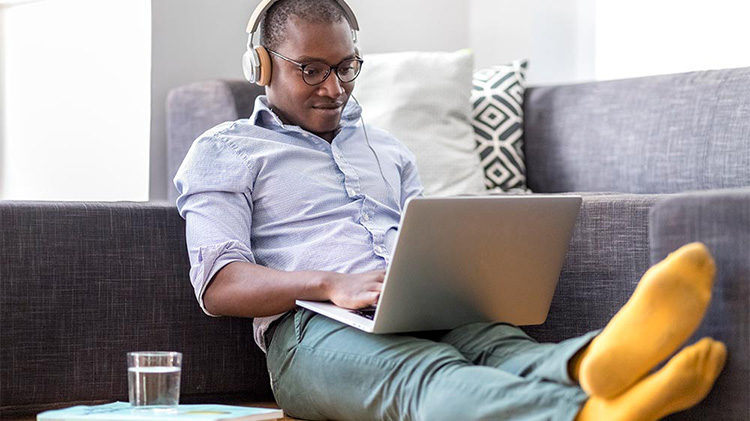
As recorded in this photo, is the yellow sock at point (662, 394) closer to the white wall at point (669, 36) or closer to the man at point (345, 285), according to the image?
the man at point (345, 285)

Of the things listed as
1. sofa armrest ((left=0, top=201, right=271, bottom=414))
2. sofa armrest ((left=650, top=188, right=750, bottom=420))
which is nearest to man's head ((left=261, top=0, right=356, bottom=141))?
sofa armrest ((left=0, top=201, right=271, bottom=414))

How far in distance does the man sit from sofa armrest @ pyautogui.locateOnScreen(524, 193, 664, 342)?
0.75 feet

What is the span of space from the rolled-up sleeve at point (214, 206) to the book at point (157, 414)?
9.3 inches

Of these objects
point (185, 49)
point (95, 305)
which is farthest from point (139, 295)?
point (185, 49)

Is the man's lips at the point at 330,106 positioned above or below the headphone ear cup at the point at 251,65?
below

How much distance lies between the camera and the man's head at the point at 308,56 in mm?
1810

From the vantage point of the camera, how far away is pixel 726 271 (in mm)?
1319

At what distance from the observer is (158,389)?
1485 mm

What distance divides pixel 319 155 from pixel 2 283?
0.55m

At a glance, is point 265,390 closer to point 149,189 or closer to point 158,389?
point 158,389

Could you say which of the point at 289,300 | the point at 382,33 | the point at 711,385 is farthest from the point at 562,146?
the point at 711,385

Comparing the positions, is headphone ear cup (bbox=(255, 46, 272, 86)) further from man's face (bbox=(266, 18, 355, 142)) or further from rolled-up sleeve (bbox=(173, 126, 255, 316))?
rolled-up sleeve (bbox=(173, 126, 255, 316))

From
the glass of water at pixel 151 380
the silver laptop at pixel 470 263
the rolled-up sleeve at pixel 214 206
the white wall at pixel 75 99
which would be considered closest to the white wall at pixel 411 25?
the white wall at pixel 75 99

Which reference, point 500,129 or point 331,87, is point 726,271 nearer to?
point 331,87
